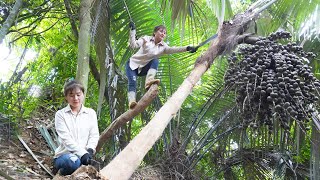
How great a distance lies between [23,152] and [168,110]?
2.22 m

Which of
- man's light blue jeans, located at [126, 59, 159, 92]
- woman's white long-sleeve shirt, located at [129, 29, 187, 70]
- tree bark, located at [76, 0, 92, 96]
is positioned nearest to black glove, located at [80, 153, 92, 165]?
tree bark, located at [76, 0, 92, 96]

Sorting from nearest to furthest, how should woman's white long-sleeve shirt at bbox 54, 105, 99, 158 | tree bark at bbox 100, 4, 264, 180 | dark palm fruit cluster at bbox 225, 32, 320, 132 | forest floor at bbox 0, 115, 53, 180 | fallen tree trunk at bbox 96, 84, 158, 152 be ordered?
tree bark at bbox 100, 4, 264, 180 < dark palm fruit cluster at bbox 225, 32, 320, 132 < woman's white long-sleeve shirt at bbox 54, 105, 99, 158 < fallen tree trunk at bbox 96, 84, 158, 152 < forest floor at bbox 0, 115, 53, 180

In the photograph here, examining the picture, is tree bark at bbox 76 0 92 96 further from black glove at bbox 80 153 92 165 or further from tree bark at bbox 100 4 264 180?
tree bark at bbox 100 4 264 180

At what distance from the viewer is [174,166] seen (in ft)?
13.1

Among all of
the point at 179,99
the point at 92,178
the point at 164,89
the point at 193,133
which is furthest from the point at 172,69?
the point at 92,178

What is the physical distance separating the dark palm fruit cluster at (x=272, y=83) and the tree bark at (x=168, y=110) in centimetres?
21

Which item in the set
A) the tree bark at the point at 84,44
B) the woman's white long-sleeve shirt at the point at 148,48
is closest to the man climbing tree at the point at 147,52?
the woman's white long-sleeve shirt at the point at 148,48

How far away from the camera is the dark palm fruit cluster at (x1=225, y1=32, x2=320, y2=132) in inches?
105

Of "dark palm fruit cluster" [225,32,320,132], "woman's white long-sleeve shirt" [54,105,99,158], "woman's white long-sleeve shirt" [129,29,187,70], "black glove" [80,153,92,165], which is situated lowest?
"black glove" [80,153,92,165]

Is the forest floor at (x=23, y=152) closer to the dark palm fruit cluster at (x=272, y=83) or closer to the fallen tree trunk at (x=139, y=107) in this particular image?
the fallen tree trunk at (x=139, y=107)

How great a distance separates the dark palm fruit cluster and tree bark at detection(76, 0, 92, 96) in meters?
1.23

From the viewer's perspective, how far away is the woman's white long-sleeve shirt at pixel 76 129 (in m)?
2.84

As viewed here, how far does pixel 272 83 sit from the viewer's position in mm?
2734

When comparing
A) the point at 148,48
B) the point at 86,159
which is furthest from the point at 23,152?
the point at 86,159
